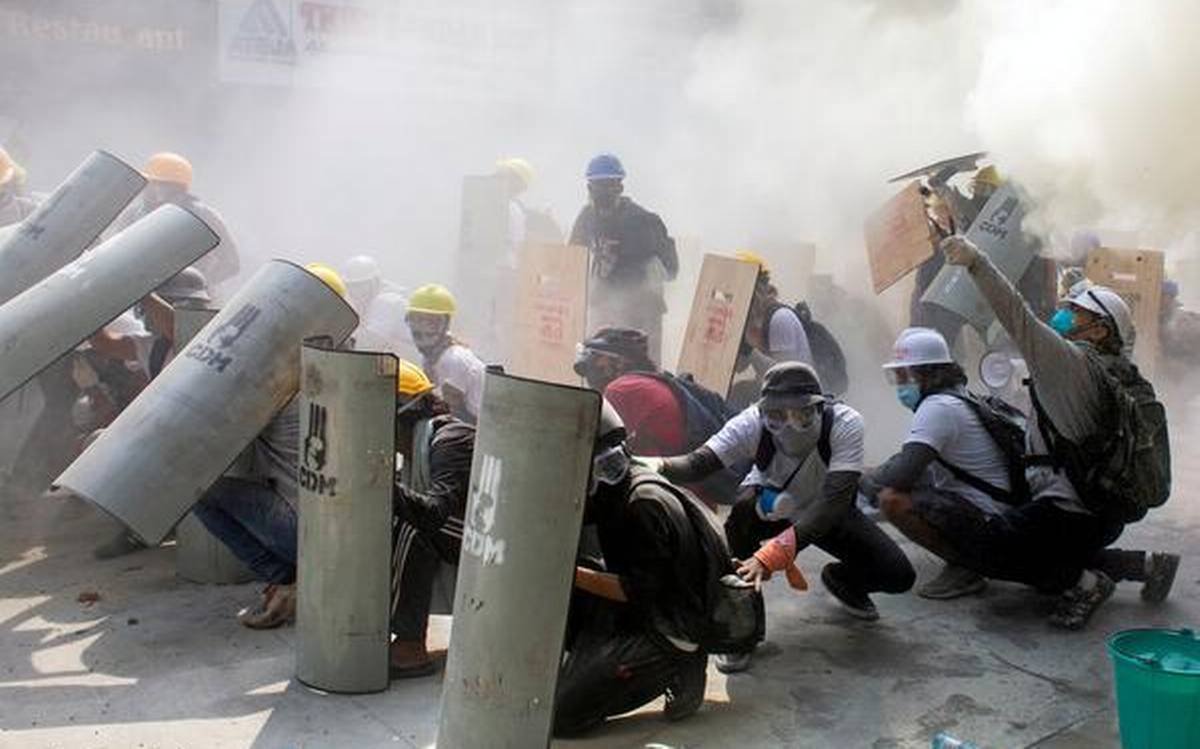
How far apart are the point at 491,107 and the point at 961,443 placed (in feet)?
34.8

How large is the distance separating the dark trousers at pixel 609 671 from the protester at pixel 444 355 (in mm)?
1932

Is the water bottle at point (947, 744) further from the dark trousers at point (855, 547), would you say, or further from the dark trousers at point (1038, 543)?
the dark trousers at point (1038, 543)

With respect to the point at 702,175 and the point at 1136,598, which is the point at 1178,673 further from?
the point at 702,175

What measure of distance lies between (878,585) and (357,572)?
6.40ft

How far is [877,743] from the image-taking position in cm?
358

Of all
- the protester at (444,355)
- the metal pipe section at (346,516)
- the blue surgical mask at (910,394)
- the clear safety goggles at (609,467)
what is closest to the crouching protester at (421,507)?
the metal pipe section at (346,516)

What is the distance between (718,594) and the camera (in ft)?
11.7

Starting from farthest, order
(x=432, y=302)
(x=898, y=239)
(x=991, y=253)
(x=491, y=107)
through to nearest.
Result: (x=491, y=107) < (x=898, y=239) < (x=991, y=253) < (x=432, y=302)

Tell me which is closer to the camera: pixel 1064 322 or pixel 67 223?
pixel 1064 322

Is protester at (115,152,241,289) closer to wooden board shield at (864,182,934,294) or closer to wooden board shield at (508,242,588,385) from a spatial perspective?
wooden board shield at (508,242,588,385)

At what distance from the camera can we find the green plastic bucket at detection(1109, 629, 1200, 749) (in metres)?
3.03

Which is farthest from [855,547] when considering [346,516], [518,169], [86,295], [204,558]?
[518,169]

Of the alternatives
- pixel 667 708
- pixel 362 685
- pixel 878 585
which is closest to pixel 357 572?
pixel 362 685

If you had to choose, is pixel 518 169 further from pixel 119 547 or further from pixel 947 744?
pixel 947 744
